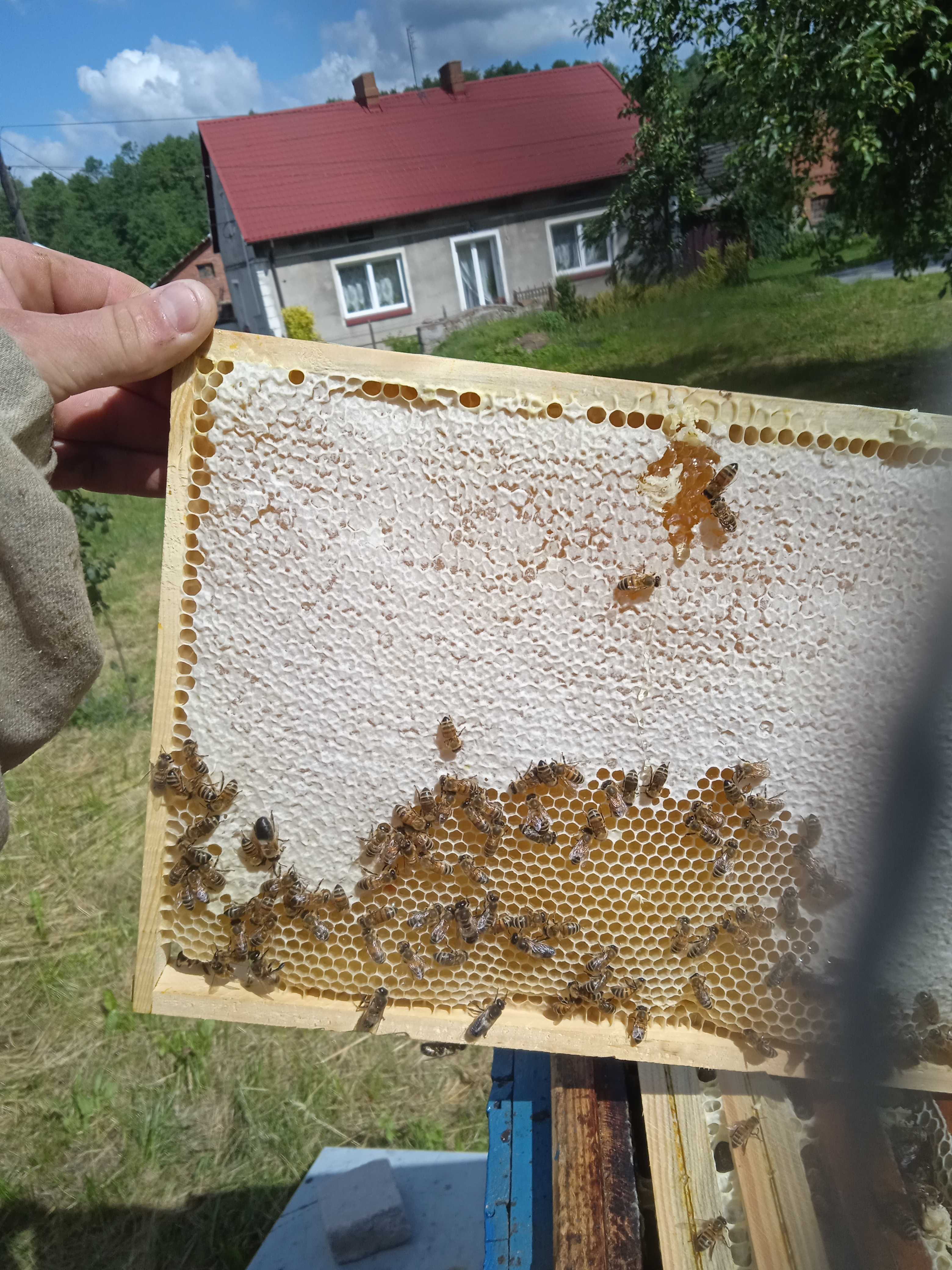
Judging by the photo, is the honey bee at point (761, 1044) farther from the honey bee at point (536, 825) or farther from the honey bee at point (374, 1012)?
the honey bee at point (374, 1012)

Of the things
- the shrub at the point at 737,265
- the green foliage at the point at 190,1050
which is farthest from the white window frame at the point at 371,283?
the green foliage at the point at 190,1050

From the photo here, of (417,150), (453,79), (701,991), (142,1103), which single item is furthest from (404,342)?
(701,991)

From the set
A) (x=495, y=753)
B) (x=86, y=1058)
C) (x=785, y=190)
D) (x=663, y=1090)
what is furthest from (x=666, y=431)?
(x=785, y=190)

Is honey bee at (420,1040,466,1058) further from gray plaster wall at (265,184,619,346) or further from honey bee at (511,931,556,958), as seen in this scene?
gray plaster wall at (265,184,619,346)

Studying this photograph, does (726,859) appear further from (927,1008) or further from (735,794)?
(927,1008)

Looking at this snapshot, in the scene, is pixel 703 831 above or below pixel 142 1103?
above

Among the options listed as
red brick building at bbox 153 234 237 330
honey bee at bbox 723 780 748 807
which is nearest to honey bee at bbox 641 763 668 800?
honey bee at bbox 723 780 748 807
